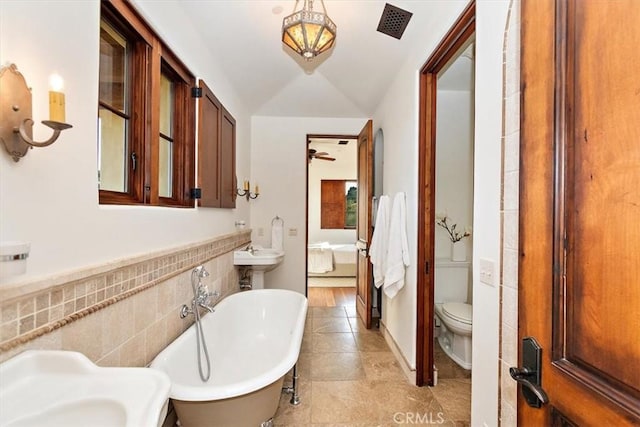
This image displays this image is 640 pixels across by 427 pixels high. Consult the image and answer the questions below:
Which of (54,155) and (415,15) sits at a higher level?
(415,15)

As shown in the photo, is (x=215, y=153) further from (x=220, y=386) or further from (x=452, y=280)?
(x=452, y=280)

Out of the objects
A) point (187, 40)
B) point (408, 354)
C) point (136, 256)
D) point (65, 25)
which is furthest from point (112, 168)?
point (408, 354)

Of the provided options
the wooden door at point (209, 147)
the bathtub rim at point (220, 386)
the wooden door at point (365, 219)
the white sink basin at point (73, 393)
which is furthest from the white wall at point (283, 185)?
the white sink basin at point (73, 393)

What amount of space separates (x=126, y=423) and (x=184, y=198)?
167 centimetres

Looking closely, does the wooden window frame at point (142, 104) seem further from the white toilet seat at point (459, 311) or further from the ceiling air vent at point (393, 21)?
the white toilet seat at point (459, 311)

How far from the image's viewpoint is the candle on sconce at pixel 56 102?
0.78 metres

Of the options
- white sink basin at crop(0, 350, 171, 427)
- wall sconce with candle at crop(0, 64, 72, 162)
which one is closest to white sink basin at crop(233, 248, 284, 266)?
white sink basin at crop(0, 350, 171, 427)

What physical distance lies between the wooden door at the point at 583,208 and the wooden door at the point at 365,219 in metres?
2.65

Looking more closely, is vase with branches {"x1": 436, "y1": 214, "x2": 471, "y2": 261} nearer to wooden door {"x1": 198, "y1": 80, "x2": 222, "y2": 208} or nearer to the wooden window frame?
wooden door {"x1": 198, "y1": 80, "x2": 222, "y2": 208}

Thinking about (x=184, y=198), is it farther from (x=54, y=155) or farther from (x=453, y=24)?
(x=453, y=24)

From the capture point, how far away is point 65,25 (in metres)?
1.08

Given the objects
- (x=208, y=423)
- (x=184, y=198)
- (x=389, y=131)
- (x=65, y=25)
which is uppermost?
(x=389, y=131)

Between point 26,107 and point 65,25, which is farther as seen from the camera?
point 65,25

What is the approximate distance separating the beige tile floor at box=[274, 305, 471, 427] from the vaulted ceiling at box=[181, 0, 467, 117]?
241 cm
